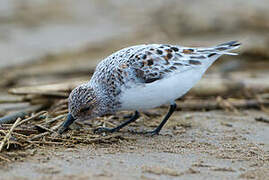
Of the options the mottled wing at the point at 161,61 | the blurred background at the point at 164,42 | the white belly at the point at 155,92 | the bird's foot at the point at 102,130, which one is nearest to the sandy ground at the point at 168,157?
the blurred background at the point at 164,42

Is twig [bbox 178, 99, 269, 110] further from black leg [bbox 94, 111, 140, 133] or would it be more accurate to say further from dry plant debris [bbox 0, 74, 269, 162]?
black leg [bbox 94, 111, 140, 133]

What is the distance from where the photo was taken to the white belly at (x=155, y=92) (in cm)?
460

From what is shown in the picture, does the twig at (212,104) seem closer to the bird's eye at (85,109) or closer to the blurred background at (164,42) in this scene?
the blurred background at (164,42)

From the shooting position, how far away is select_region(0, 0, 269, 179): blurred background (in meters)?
4.59

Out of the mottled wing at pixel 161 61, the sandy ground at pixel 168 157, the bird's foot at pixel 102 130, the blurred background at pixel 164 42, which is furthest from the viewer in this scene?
the bird's foot at pixel 102 130

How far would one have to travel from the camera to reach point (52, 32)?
1243cm

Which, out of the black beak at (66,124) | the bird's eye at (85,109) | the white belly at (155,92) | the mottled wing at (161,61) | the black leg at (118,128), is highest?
the mottled wing at (161,61)

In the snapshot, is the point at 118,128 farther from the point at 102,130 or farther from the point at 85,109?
the point at 85,109

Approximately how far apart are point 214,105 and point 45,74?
3.79 meters

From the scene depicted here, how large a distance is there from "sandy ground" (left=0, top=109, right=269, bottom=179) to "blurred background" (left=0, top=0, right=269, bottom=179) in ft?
0.07

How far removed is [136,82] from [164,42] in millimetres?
6077

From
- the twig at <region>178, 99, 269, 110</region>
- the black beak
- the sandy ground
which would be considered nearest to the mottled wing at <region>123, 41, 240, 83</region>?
the sandy ground

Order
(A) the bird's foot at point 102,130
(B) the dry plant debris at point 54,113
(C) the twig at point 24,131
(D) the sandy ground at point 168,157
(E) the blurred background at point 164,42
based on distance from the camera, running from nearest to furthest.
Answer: (D) the sandy ground at point 168,157 < (B) the dry plant debris at point 54,113 < (C) the twig at point 24,131 < (E) the blurred background at point 164,42 < (A) the bird's foot at point 102,130

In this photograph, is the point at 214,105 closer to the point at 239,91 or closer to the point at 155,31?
the point at 239,91
